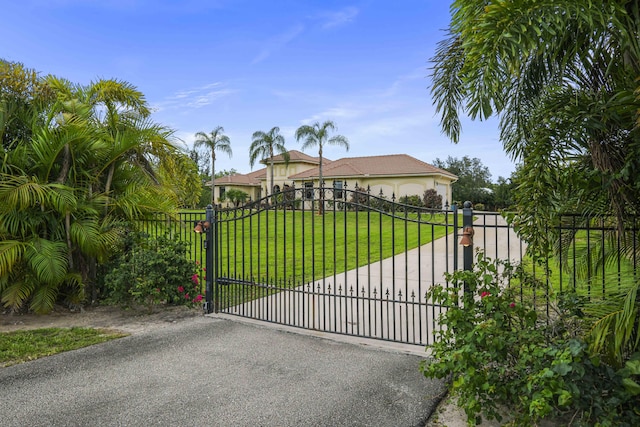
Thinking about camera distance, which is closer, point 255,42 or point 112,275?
point 112,275

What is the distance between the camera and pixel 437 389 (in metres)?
3.51

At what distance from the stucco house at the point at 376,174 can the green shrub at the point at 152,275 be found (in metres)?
17.8

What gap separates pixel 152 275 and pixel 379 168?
24.8m

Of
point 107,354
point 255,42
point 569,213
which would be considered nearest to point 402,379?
point 569,213

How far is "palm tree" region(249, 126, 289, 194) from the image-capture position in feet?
99.7

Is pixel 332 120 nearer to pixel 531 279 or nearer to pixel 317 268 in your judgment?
pixel 317 268

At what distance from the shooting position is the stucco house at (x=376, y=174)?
2738 cm

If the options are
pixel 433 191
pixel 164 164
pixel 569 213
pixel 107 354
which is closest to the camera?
pixel 569 213

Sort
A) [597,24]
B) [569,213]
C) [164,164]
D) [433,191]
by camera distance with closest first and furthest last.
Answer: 1. [597,24]
2. [569,213]
3. [164,164]
4. [433,191]

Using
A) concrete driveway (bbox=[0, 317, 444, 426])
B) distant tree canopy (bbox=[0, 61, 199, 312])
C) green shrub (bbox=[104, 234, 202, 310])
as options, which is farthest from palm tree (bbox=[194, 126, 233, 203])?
concrete driveway (bbox=[0, 317, 444, 426])

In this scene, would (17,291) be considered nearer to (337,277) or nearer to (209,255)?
(209,255)

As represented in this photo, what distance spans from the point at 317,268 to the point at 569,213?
22.8 feet

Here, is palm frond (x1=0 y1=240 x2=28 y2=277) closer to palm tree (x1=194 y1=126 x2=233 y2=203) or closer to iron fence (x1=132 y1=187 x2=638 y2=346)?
iron fence (x1=132 y1=187 x2=638 y2=346)

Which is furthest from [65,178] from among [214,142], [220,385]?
[214,142]
